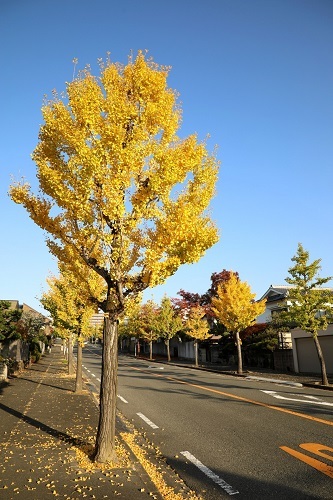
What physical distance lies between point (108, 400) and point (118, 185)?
13.1 feet

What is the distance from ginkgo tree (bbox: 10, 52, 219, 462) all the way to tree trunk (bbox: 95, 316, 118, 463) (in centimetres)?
2

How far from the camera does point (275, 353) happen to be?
2925 centimetres

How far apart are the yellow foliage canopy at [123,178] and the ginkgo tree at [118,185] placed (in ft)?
0.07

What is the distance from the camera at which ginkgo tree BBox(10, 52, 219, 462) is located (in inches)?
250

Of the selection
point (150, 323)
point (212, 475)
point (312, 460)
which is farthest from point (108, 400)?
point (150, 323)

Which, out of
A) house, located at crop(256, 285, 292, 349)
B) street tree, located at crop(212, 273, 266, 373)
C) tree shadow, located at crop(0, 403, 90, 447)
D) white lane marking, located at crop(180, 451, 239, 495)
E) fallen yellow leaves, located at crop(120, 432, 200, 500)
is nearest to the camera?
fallen yellow leaves, located at crop(120, 432, 200, 500)

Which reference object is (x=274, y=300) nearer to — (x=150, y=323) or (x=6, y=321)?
(x=150, y=323)

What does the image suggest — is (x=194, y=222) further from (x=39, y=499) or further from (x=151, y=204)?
(x=39, y=499)

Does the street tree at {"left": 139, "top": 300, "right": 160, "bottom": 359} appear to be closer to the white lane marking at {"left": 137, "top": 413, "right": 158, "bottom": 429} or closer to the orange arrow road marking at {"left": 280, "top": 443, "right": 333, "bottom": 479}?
the white lane marking at {"left": 137, "top": 413, "right": 158, "bottom": 429}

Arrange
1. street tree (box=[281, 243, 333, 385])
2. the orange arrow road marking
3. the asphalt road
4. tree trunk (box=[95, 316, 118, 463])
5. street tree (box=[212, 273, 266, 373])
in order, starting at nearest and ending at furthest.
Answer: the asphalt road, the orange arrow road marking, tree trunk (box=[95, 316, 118, 463]), street tree (box=[281, 243, 333, 385]), street tree (box=[212, 273, 266, 373])

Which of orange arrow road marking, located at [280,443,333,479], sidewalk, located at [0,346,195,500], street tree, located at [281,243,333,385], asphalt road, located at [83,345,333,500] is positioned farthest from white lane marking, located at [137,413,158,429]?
street tree, located at [281,243,333,385]

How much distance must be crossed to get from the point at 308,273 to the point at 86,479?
16.6 meters

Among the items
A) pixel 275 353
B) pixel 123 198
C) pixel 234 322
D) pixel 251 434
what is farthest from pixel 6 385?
pixel 275 353

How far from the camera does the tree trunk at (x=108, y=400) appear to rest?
6055 millimetres
